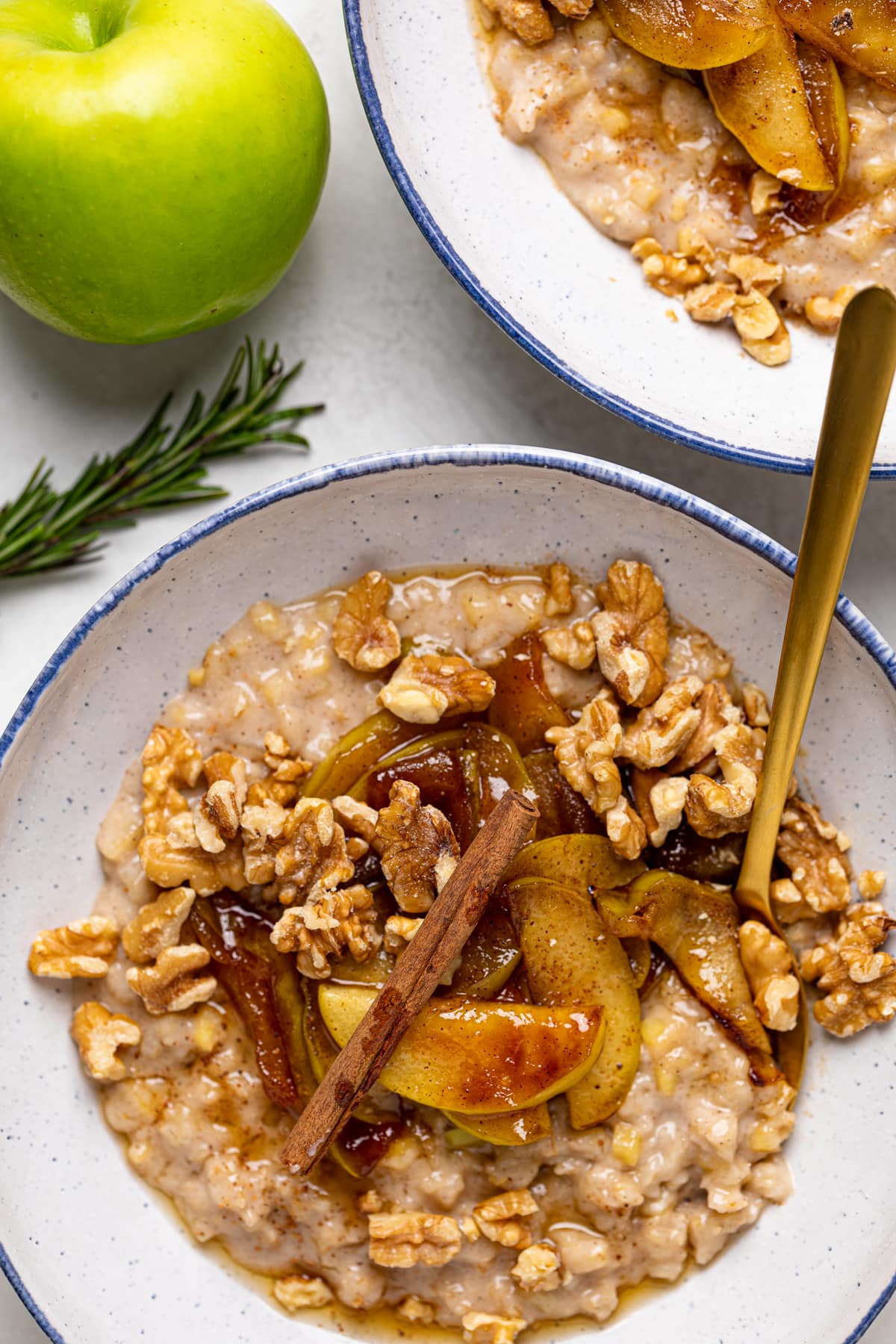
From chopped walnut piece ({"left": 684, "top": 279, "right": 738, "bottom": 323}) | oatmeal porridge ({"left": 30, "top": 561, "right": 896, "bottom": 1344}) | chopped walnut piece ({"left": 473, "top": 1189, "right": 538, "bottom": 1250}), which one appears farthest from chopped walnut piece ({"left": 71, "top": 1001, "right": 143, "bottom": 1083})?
chopped walnut piece ({"left": 684, "top": 279, "right": 738, "bottom": 323})

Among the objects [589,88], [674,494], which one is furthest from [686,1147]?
[589,88]

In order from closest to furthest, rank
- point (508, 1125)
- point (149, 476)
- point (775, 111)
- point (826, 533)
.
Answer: point (826, 533) → point (508, 1125) → point (775, 111) → point (149, 476)

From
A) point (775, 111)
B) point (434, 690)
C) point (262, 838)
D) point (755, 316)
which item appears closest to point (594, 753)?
point (434, 690)

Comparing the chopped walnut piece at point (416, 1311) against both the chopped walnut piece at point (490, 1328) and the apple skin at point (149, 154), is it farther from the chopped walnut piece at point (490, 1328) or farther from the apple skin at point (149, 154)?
the apple skin at point (149, 154)

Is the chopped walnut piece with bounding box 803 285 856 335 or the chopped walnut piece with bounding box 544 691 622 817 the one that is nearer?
the chopped walnut piece with bounding box 544 691 622 817

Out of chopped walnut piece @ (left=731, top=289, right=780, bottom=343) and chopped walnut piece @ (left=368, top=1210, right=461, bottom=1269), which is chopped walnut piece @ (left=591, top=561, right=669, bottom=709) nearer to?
chopped walnut piece @ (left=731, top=289, right=780, bottom=343)

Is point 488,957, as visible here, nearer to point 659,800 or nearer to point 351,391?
point 659,800
